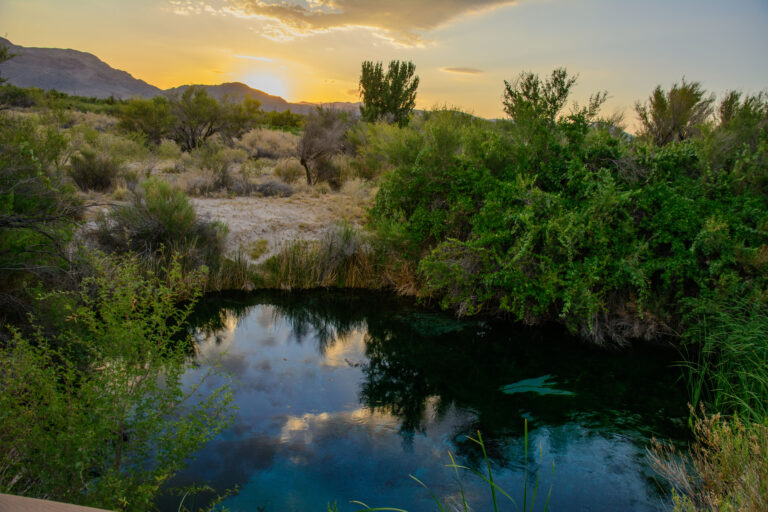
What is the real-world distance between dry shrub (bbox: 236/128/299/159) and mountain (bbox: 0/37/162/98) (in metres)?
71.1

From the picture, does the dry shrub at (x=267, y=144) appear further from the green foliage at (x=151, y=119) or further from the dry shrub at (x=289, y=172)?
the dry shrub at (x=289, y=172)

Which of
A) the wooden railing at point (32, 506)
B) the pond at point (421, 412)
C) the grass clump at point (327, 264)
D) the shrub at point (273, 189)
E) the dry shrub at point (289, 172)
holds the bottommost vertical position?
the pond at point (421, 412)

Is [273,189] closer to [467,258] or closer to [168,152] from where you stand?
[168,152]

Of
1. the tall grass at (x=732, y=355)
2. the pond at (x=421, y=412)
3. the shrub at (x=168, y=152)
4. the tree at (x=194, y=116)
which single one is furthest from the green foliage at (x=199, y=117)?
the tall grass at (x=732, y=355)

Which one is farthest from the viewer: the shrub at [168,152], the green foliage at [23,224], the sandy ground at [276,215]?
the shrub at [168,152]

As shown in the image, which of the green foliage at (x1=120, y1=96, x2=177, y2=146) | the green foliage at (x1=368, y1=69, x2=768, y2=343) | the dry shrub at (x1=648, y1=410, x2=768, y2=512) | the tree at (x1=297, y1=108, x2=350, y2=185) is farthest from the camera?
the green foliage at (x1=120, y1=96, x2=177, y2=146)

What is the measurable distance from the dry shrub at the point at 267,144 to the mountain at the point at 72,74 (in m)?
71.1

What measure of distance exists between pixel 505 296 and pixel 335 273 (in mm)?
4183

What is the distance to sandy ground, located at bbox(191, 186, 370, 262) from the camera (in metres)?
11.2

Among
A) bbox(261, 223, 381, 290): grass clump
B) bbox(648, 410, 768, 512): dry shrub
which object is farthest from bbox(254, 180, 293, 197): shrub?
bbox(648, 410, 768, 512): dry shrub

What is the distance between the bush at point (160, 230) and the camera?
8.94 m

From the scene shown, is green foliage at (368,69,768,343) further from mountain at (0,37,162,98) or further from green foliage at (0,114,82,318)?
mountain at (0,37,162,98)

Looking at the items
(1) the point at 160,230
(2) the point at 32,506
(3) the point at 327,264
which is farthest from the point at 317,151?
(2) the point at 32,506

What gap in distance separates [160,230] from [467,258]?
245 inches
